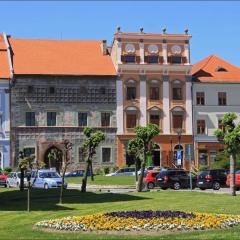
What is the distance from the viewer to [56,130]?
6756cm

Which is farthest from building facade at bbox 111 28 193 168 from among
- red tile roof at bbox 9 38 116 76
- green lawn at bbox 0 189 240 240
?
green lawn at bbox 0 189 240 240

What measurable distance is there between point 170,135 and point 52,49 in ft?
58.8

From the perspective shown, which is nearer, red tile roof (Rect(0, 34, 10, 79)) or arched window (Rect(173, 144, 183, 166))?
arched window (Rect(173, 144, 183, 166))

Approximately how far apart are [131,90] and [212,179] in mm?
28912

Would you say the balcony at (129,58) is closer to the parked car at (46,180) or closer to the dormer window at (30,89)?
the dormer window at (30,89)

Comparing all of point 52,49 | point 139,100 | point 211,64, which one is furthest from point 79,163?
point 211,64

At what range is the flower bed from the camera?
52.0 feet

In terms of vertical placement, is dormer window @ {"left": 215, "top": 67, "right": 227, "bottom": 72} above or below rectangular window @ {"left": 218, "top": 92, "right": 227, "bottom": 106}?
above

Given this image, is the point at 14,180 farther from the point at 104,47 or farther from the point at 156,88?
the point at 104,47

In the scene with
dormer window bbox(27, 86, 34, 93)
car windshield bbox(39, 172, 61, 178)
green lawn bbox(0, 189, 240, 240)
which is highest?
dormer window bbox(27, 86, 34, 93)

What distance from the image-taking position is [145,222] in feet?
53.5

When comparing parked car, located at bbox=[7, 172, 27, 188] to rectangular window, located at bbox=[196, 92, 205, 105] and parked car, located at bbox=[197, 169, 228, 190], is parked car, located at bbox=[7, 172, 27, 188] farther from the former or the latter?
rectangular window, located at bbox=[196, 92, 205, 105]

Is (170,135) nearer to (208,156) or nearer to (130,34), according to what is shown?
(208,156)

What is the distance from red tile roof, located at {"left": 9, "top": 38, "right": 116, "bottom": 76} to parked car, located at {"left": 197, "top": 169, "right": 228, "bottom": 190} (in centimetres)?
2868
